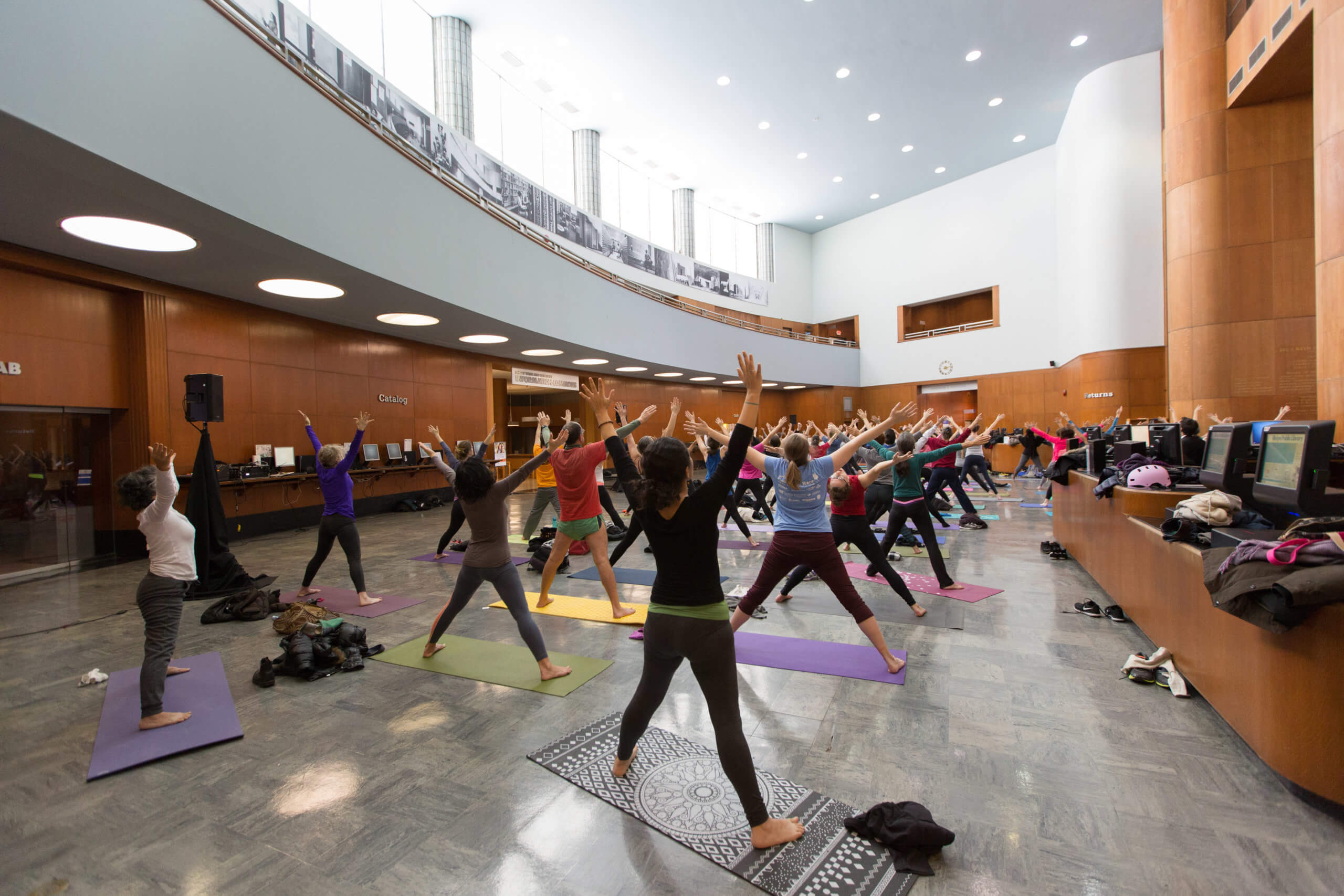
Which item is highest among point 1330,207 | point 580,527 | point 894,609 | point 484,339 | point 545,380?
point 484,339

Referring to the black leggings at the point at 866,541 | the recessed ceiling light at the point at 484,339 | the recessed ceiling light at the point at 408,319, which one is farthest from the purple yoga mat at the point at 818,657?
the recessed ceiling light at the point at 484,339

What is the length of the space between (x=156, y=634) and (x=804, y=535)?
3.83 metres

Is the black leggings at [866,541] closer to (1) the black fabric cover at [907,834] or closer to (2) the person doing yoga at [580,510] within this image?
(2) the person doing yoga at [580,510]

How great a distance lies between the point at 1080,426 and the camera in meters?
16.6

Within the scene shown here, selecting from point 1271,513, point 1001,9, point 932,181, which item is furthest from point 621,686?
point 932,181

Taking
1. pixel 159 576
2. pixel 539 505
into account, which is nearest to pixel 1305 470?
pixel 159 576

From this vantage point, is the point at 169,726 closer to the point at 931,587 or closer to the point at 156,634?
the point at 156,634

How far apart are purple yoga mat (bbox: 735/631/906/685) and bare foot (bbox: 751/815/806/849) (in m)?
1.67

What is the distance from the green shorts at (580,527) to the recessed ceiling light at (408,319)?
21.2 feet

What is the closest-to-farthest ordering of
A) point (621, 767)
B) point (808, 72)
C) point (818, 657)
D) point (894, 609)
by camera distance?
1. point (621, 767)
2. point (818, 657)
3. point (894, 609)
4. point (808, 72)

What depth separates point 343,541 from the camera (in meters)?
5.46

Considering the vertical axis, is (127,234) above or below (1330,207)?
above

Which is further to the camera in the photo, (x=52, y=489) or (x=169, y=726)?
(x=52, y=489)

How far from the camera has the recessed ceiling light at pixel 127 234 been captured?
5.73 meters
